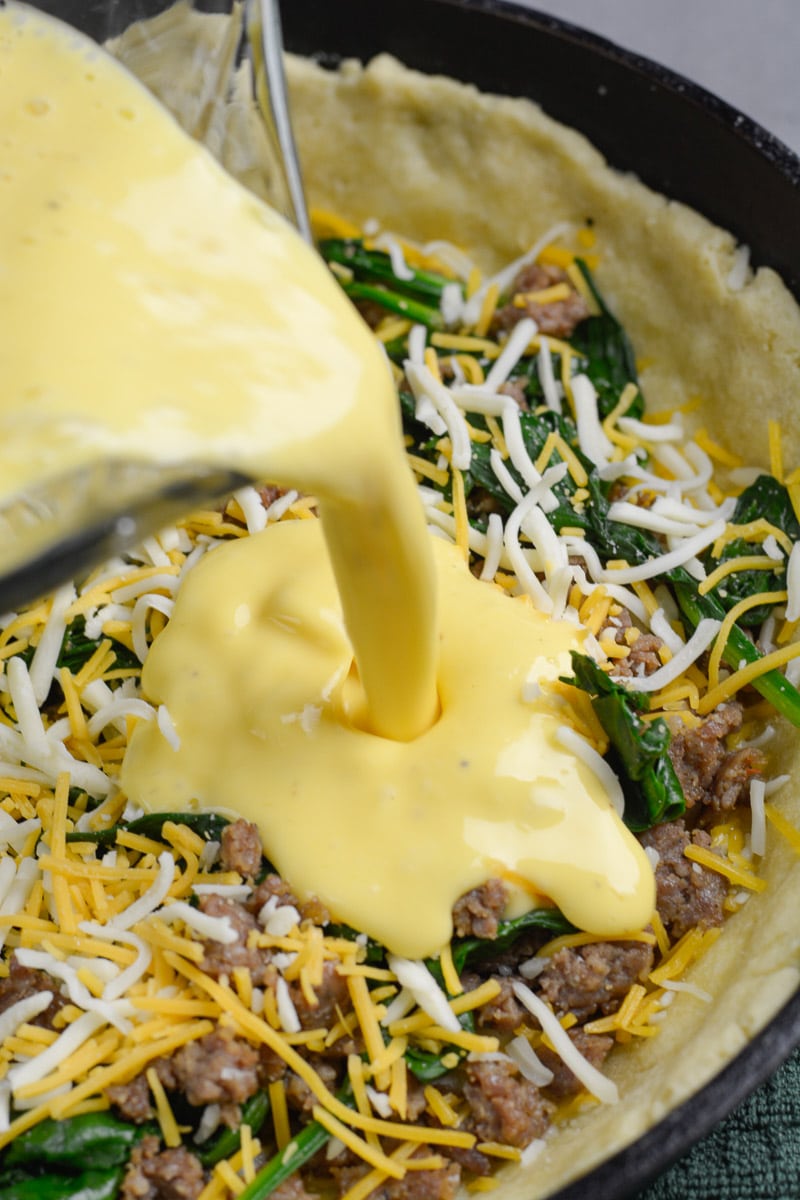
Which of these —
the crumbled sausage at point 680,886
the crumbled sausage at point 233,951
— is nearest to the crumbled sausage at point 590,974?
the crumbled sausage at point 680,886

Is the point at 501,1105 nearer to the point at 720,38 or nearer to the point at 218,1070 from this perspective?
the point at 218,1070

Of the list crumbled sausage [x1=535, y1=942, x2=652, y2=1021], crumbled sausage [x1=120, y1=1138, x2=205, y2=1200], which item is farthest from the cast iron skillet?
crumbled sausage [x1=120, y1=1138, x2=205, y2=1200]

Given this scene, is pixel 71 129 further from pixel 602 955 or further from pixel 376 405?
pixel 602 955

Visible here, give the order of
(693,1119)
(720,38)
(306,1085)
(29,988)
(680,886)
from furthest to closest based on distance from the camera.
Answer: (720,38) < (680,886) < (29,988) < (306,1085) < (693,1119)

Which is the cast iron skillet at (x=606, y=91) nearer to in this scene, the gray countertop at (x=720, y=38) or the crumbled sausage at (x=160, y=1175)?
the gray countertop at (x=720, y=38)

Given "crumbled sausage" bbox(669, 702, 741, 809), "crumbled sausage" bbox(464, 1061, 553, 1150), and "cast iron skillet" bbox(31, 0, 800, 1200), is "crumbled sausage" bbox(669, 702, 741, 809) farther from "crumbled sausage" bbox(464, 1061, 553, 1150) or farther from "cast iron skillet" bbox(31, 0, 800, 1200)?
"cast iron skillet" bbox(31, 0, 800, 1200)

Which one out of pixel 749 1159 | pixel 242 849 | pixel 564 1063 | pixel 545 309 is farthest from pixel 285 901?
pixel 545 309
